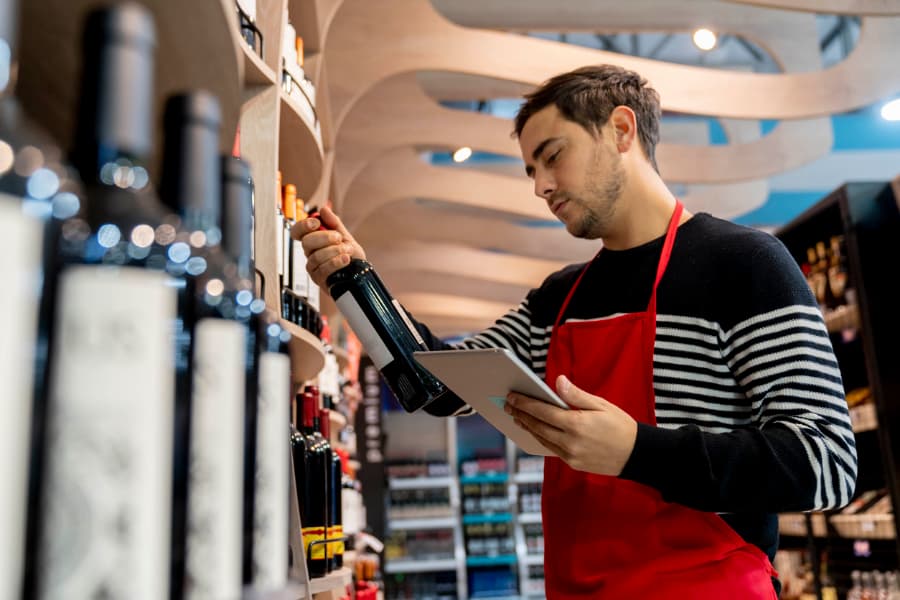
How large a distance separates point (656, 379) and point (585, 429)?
0.38 metres

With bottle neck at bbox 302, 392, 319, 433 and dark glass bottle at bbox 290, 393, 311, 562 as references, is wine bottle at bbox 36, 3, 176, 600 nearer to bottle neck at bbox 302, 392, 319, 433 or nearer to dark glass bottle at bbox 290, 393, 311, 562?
dark glass bottle at bbox 290, 393, 311, 562

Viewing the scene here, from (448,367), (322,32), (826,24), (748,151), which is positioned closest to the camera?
(448,367)

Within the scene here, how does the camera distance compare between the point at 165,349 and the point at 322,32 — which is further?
the point at 322,32

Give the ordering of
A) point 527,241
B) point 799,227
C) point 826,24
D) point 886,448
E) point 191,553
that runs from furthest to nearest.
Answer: point 826,24, point 527,241, point 799,227, point 886,448, point 191,553

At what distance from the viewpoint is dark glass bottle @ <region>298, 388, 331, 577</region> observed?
1829 mm

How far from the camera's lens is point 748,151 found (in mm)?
5945

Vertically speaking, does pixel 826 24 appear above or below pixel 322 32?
above

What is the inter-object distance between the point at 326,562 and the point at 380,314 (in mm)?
567

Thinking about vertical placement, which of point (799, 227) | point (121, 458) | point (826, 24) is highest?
point (826, 24)

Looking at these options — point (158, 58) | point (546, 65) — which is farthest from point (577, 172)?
point (546, 65)

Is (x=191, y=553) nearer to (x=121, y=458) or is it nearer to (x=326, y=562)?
(x=121, y=458)

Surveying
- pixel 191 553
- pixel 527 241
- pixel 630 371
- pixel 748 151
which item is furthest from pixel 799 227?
pixel 191 553

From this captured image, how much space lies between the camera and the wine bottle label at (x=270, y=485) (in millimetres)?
678

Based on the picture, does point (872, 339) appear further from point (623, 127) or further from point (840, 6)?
point (623, 127)
